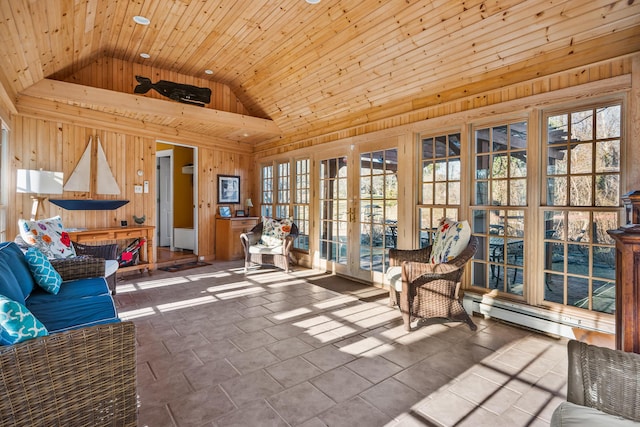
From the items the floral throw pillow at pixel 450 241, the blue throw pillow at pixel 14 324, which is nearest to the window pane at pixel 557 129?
the floral throw pillow at pixel 450 241

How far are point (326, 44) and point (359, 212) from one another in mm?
2485

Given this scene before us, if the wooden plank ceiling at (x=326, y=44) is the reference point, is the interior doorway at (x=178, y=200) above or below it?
below

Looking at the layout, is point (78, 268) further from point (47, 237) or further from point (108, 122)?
point (108, 122)

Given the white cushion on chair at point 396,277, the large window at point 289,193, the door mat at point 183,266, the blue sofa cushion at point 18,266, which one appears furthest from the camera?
the large window at point 289,193

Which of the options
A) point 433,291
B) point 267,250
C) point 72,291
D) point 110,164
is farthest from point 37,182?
point 433,291

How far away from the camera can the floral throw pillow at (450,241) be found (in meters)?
3.29

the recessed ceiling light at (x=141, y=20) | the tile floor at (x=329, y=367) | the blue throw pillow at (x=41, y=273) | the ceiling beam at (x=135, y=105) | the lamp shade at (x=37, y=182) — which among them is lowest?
the tile floor at (x=329, y=367)

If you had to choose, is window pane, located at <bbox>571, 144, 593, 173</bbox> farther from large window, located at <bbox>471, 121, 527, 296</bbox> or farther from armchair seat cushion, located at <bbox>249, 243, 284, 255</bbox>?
armchair seat cushion, located at <bbox>249, 243, 284, 255</bbox>

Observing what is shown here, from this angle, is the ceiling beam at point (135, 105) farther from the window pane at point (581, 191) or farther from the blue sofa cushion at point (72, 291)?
Answer: the window pane at point (581, 191)

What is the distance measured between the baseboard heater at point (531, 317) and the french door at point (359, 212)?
146 centimetres

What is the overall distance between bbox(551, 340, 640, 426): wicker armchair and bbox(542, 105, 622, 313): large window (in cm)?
216

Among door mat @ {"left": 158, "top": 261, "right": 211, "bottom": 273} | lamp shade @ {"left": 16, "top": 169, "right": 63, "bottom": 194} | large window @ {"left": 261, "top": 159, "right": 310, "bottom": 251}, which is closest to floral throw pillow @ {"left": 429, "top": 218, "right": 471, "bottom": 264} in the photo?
large window @ {"left": 261, "top": 159, "right": 310, "bottom": 251}

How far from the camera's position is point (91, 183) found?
211 inches

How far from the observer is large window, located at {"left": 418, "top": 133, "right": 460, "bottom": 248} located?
400cm
